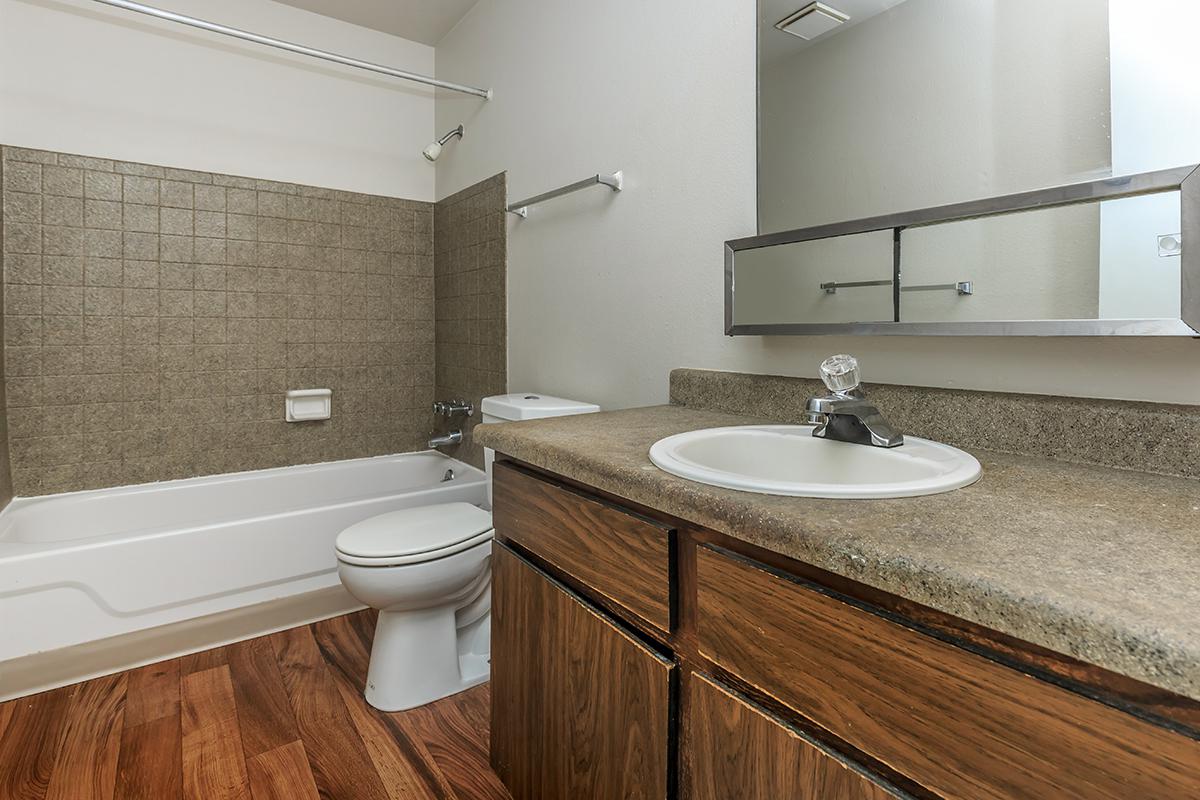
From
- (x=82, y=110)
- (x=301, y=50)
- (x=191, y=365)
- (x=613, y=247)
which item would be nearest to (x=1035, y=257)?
(x=613, y=247)

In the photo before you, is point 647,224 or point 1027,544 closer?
point 1027,544

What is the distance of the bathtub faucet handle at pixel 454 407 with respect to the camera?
261 centimetres

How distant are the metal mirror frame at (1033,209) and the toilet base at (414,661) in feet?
4.09

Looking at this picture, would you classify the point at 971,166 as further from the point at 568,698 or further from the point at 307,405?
the point at 307,405

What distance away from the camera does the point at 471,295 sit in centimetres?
261

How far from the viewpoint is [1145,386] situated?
2.70 feet

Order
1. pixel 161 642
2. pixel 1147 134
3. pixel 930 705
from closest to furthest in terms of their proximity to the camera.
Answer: pixel 930 705, pixel 1147 134, pixel 161 642

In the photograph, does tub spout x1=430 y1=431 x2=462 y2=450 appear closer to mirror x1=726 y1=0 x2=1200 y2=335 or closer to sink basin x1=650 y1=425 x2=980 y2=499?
mirror x1=726 y1=0 x2=1200 y2=335

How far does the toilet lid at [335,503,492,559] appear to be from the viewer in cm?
163

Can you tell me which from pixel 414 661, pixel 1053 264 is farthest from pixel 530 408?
pixel 1053 264

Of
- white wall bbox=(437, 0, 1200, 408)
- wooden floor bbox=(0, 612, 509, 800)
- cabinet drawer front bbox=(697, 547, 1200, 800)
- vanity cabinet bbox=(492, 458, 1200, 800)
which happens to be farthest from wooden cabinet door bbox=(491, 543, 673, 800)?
white wall bbox=(437, 0, 1200, 408)

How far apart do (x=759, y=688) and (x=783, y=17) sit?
1281 millimetres

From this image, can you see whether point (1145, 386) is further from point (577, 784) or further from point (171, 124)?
point (171, 124)

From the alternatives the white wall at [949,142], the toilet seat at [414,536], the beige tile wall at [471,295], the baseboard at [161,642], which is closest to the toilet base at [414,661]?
the toilet seat at [414,536]
